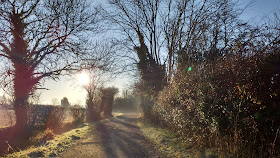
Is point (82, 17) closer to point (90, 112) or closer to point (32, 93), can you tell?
point (32, 93)

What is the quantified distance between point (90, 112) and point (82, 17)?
1147cm

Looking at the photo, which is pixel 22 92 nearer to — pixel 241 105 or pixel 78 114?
pixel 78 114

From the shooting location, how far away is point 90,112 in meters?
18.8

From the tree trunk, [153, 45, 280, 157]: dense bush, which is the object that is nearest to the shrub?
the tree trunk

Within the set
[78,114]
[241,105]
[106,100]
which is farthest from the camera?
[106,100]

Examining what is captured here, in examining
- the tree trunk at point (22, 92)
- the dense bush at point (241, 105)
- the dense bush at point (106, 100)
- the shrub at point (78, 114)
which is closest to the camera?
the dense bush at point (241, 105)

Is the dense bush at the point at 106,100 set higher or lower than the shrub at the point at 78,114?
higher

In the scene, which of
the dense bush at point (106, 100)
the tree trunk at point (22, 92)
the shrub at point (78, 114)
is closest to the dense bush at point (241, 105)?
the tree trunk at point (22, 92)

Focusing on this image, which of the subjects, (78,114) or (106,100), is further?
(106,100)

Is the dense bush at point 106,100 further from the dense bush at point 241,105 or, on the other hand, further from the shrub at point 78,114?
the dense bush at point 241,105

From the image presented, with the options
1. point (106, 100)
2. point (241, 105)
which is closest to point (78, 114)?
point (106, 100)

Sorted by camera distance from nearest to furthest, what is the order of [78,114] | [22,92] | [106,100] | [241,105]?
[241,105], [22,92], [78,114], [106,100]

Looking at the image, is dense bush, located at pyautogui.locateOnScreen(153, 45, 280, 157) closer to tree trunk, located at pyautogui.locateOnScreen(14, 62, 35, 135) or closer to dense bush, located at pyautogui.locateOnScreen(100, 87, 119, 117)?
tree trunk, located at pyautogui.locateOnScreen(14, 62, 35, 135)

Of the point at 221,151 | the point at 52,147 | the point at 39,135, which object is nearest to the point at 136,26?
the point at 39,135
